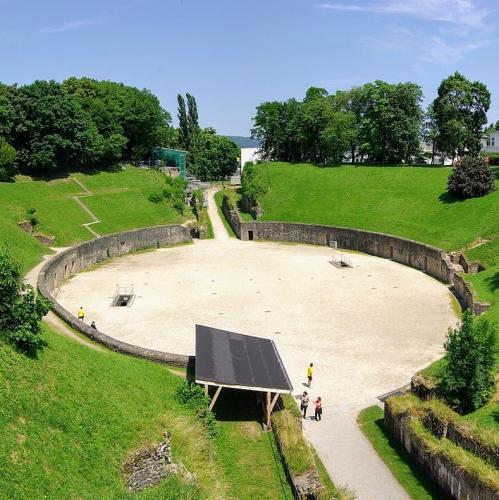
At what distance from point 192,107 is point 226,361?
7525 cm

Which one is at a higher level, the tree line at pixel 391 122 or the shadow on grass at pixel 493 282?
the tree line at pixel 391 122

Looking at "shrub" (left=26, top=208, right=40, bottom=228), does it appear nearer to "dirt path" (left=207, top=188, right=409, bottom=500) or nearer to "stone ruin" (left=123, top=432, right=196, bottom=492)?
"dirt path" (left=207, top=188, right=409, bottom=500)

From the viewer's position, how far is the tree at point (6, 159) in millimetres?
54031

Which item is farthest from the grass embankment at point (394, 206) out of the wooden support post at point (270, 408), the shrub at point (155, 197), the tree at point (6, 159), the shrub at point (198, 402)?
the tree at point (6, 159)

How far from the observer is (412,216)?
4834 centimetres

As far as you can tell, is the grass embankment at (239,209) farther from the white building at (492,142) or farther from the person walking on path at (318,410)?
the white building at (492,142)

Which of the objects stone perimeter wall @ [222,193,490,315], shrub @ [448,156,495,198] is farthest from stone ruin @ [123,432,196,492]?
shrub @ [448,156,495,198]

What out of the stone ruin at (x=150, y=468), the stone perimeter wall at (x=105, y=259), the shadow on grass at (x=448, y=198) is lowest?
the stone ruin at (x=150, y=468)

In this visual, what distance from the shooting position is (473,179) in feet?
154

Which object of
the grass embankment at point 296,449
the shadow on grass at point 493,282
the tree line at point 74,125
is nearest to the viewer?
the grass embankment at point 296,449

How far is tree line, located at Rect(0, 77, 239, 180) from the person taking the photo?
56.0m

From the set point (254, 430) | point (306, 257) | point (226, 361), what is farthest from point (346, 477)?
point (306, 257)

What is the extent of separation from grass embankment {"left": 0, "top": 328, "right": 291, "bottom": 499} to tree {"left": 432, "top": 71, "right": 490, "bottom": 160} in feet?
167

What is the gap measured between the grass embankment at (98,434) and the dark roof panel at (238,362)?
1.48m
